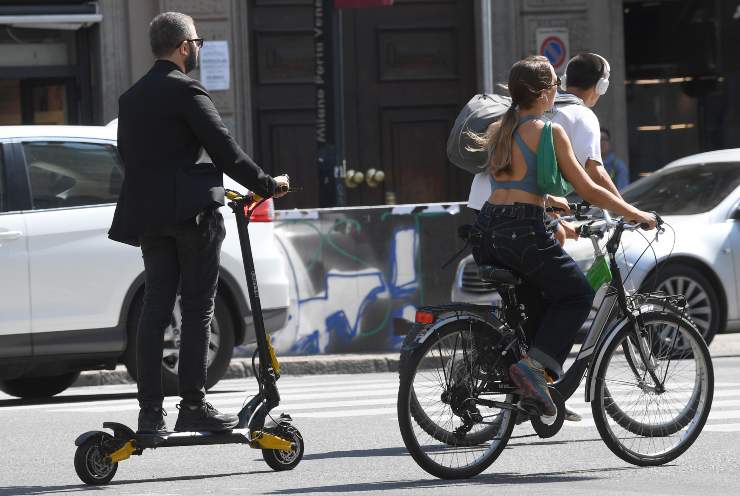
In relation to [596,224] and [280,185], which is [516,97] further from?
[280,185]

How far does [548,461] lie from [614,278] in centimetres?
81

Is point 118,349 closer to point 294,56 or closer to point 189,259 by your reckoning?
point 189,259

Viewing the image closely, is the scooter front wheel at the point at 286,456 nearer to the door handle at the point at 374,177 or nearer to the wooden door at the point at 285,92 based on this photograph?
the wooden door at the point at 285,92

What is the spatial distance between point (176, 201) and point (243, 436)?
3.03ft

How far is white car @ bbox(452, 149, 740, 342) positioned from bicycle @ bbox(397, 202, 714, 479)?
197 inches

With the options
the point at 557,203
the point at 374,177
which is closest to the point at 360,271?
the point at 374,177

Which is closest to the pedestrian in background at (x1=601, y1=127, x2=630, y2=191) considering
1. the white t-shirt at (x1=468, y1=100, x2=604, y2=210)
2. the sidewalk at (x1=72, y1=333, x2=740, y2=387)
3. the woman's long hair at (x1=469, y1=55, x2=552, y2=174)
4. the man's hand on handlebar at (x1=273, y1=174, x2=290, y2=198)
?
the sidewalk at (x1=72, y1=333, x2=740, y2=387)

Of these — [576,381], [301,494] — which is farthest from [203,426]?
[576,381]

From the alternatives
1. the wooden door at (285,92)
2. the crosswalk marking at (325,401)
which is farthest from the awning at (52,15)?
the crosswalk marking at (325,401)

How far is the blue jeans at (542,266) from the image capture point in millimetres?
6781

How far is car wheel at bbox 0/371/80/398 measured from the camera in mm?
10898

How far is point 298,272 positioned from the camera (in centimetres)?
1304

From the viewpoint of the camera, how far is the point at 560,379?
6883 mm

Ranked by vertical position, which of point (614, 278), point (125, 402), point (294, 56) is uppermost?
point (294, 56)
